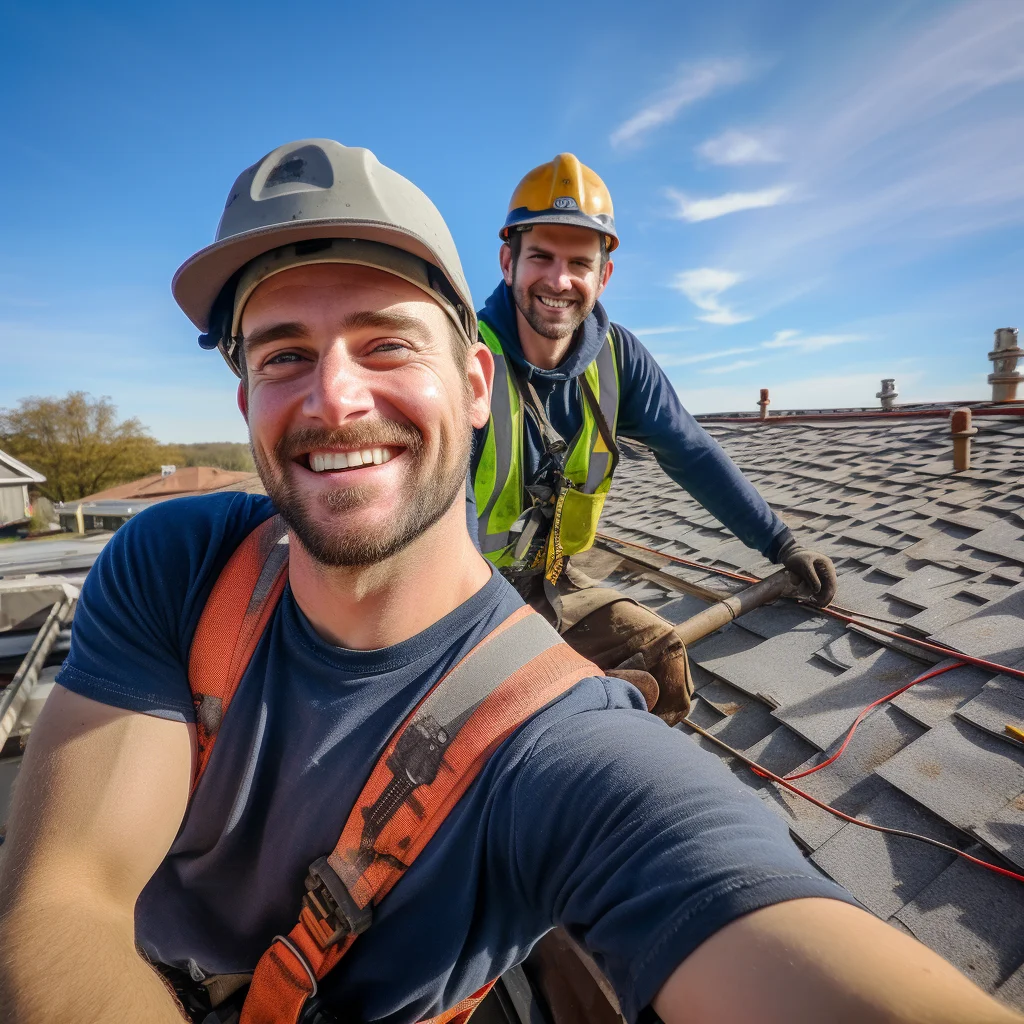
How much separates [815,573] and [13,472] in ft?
156

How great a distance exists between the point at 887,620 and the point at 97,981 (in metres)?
3.51

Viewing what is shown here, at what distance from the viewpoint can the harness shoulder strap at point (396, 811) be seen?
4.35 ft

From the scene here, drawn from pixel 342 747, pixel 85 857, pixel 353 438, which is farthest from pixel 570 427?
pixel 85 857

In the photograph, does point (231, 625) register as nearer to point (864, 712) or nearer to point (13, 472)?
point (864, 712)

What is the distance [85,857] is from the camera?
134 cm

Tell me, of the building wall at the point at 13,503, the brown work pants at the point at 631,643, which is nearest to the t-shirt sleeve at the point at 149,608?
the brown work pants at the point at 631,643

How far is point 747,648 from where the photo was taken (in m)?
3.33

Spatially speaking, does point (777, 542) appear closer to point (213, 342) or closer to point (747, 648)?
point (747, 648)

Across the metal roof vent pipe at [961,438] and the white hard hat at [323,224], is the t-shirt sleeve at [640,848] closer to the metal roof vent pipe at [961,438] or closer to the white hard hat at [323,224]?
the white hard hat at [323,224]

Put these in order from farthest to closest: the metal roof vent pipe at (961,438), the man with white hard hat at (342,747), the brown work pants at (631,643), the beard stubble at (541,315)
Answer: the metal roof vent pipe at (961,438), the beard stubble at (541,315), the brown work pants at (631,643), the man with white hard hat at (342,747)

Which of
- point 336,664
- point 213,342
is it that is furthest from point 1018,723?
point 213,342

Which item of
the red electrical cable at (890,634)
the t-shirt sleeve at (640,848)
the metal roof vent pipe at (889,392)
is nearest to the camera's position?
the t-shirt sleeve at (640,848)

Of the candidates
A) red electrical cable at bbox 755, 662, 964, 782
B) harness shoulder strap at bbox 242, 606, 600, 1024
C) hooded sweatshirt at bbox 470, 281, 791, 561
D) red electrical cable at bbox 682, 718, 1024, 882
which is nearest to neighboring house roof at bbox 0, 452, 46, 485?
hooded sweatshirt at bbox 470, 281, 791, 561

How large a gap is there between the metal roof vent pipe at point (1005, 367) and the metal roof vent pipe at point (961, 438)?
156 inches
